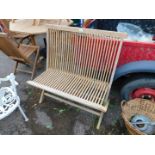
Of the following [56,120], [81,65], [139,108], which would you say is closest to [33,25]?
[81,65]

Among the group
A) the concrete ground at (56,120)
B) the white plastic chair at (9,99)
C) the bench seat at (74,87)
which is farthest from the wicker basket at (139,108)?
the white plastic chair at (9,99)

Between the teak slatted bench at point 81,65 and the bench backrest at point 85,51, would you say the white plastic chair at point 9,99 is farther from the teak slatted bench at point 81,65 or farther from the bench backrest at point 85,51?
the bench backrest at point 85,51

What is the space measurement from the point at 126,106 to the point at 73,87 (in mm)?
755

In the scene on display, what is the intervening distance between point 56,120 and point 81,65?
2.84 feet

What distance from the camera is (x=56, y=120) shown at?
2.83 meters

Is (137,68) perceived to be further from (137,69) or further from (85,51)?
(85,51)

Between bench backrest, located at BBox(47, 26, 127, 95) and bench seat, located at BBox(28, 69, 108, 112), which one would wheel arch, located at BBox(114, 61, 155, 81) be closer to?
bench backrest, located at BBox(47, 26, 127, 95)

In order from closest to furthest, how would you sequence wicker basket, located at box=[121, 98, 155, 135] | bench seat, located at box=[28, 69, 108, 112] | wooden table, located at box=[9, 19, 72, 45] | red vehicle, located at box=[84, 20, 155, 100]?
1. red vehicle, located at box=[84, 20, 155, 100]
2. bench seat, located at box=[28, 69, 108, 112]
3. wicker basket, located at box=[121, 98, 155, 135]
4. wooden table, located at box=[9, 19, 72, 45]

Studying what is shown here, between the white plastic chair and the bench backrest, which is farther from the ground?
the bench backrest

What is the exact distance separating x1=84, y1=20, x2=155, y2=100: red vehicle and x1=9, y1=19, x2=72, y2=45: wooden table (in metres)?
1.54

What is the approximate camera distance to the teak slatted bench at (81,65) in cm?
247

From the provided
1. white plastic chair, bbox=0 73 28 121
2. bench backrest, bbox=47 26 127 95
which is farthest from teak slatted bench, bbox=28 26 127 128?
white plastic chair, bbox=0 73 28 121

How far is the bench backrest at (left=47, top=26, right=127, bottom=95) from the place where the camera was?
8.05 feet

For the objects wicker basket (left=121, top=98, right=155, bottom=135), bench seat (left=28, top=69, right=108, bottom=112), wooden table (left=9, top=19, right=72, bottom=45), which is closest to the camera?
bench seat (left=28, top=69, right=108, bottom=112)
